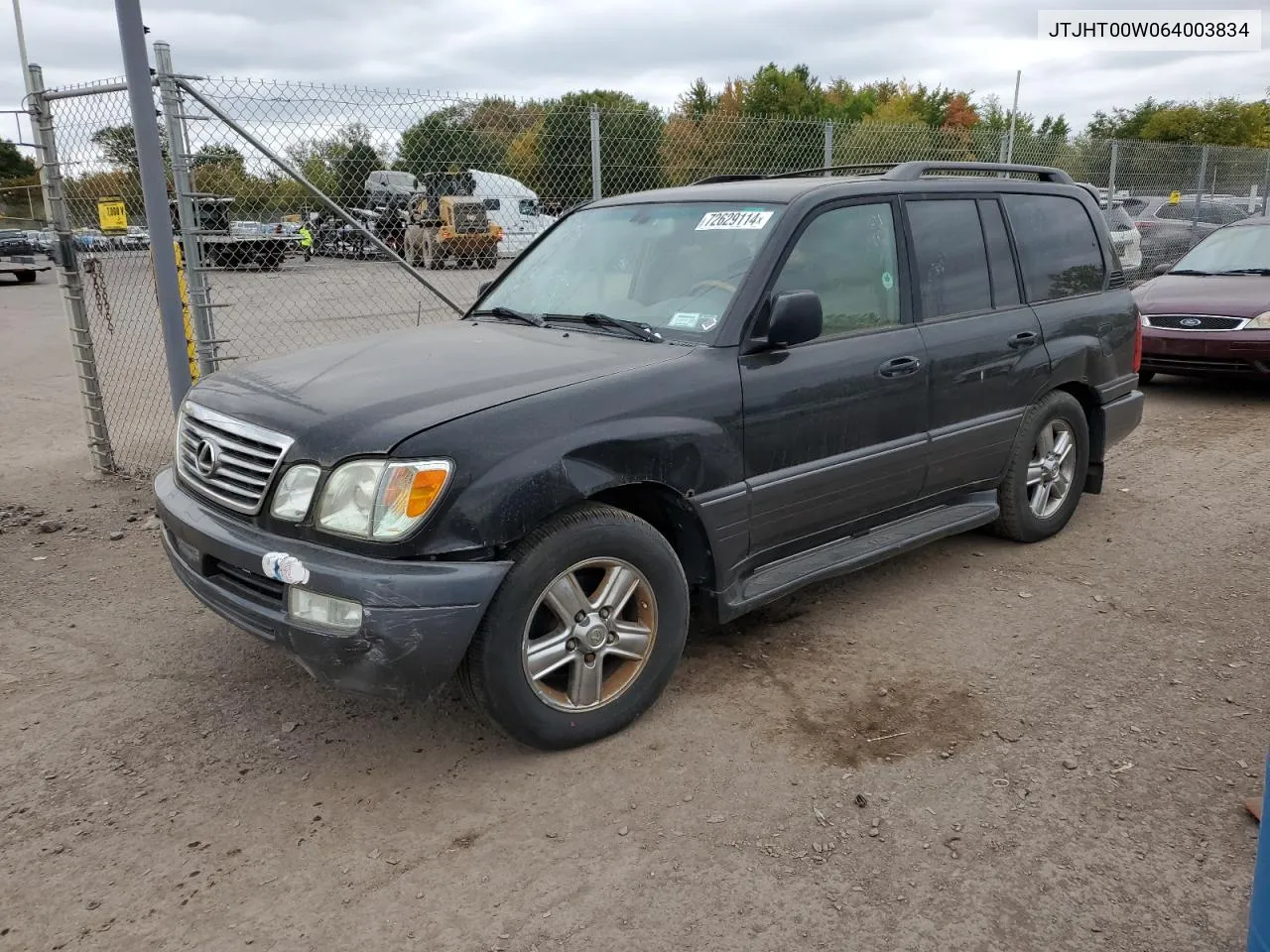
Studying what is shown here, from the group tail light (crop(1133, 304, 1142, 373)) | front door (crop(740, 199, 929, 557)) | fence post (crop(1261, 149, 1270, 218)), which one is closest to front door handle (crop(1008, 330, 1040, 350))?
front door (crop(740, 199, 929, 557))

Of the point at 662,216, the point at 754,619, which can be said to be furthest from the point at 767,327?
the point at 754,619

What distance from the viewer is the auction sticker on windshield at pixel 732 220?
386 cm

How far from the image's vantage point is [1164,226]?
16.6 meters

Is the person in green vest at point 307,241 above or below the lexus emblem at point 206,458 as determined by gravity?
above

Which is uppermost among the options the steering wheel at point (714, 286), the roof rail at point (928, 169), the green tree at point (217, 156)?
the green tree at point (217, 156)

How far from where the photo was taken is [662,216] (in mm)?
4195

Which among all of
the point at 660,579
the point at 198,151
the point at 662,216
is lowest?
the point at 660,579

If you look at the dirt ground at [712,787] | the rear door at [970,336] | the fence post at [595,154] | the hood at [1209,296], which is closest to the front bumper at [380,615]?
the dirt ground at [712,787]

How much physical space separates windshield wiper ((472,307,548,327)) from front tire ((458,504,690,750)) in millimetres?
1181

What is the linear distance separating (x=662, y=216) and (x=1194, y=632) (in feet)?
9.33

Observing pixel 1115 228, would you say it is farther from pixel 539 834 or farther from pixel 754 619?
pixel 539 834

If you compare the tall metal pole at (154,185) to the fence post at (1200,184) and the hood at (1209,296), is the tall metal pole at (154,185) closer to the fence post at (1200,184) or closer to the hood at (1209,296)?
the hood at (1209,296)

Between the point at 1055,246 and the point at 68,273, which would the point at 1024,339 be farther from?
the point at 68,273

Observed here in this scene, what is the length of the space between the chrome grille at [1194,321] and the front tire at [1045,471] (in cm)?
412
